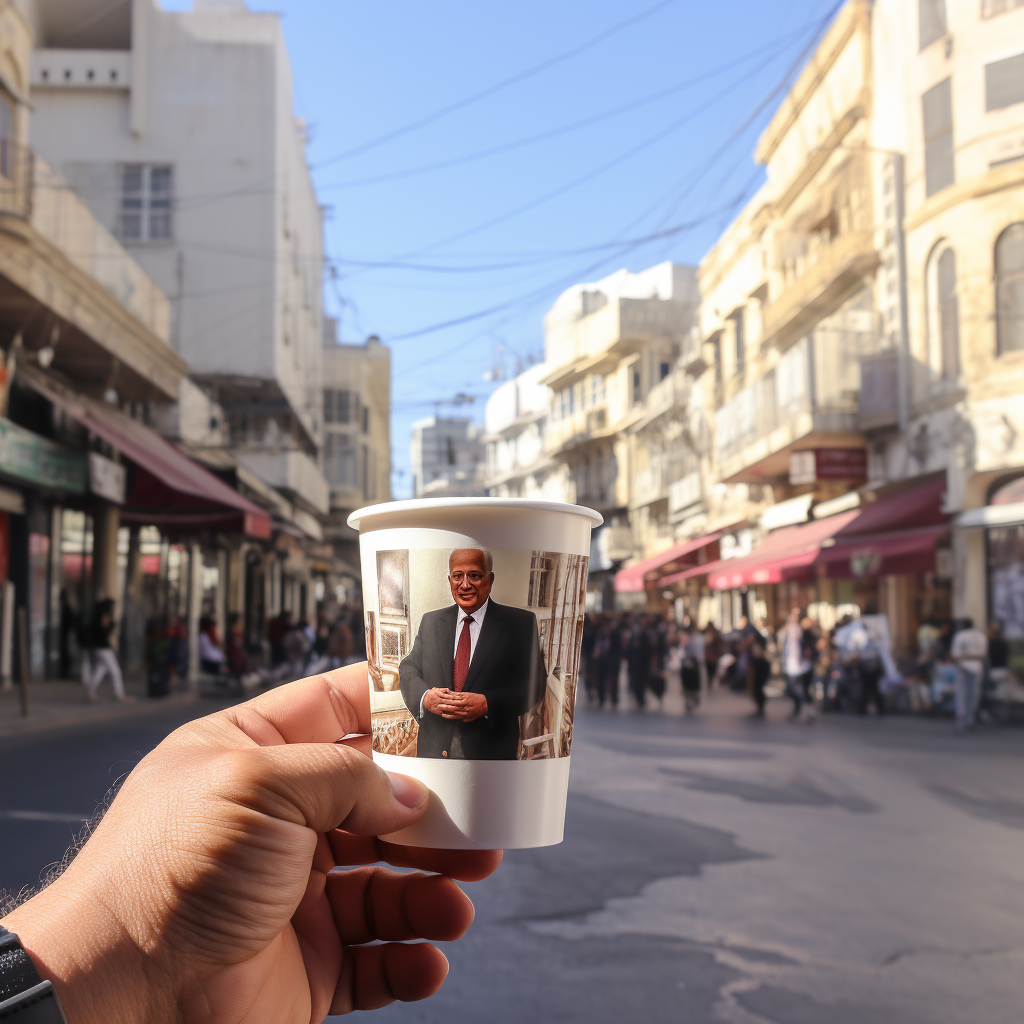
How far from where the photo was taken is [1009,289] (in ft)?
62.1

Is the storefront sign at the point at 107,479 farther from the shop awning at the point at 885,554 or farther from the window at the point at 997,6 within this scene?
the window at the point at 997,6

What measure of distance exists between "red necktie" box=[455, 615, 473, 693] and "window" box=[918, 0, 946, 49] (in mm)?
22300

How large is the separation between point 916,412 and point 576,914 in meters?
17.7

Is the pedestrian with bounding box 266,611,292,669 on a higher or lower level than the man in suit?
lower

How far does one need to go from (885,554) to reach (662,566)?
1185 cm

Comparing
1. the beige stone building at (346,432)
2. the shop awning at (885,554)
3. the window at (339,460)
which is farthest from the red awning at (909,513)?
the window at (339,460)

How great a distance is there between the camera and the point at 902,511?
20156 mm

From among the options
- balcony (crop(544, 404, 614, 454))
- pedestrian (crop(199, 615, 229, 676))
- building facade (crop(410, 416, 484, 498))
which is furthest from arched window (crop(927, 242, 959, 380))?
building facade (crop(410, 416, 484, 498))

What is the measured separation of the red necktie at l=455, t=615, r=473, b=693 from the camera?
1524 mm

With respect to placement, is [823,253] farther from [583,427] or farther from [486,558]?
[583,427]

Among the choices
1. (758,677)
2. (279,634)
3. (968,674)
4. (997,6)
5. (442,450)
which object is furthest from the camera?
(442,450)

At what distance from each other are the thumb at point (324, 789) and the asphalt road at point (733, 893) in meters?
0.61

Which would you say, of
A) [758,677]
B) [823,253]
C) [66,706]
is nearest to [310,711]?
[66,706]

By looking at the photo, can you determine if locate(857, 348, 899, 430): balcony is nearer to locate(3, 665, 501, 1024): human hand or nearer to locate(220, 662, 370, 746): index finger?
locate(220, 662, 370, 746): index finger
